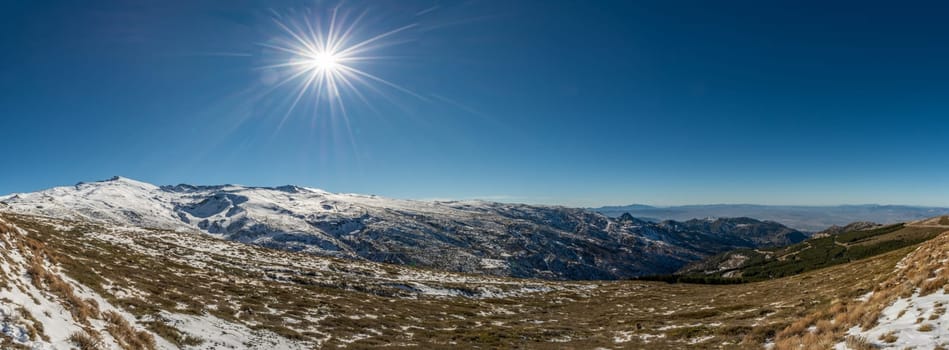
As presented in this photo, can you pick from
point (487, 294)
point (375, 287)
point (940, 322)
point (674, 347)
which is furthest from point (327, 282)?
point (940, 322)

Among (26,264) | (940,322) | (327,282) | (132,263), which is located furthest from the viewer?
(327,282)

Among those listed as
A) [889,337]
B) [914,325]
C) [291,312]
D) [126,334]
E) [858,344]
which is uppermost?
[914,325]

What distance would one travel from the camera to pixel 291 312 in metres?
31.6

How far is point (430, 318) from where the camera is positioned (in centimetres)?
3809

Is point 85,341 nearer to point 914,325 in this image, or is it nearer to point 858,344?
point 858,344

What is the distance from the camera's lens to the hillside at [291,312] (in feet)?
54.2

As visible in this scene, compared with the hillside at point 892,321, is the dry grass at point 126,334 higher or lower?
lower

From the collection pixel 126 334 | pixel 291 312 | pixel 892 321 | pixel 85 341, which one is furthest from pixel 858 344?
pixel 291 312

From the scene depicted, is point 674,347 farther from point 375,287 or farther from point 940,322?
point 375,287

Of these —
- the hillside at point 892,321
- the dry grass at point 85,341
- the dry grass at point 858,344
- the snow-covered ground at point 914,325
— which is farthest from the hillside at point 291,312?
the dry grass at point 858,344

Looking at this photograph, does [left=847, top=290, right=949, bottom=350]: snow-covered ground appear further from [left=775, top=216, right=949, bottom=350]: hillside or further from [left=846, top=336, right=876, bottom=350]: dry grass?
[left=846, top=336, right=876, bottom=350]: dry grass

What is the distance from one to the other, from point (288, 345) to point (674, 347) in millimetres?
24231

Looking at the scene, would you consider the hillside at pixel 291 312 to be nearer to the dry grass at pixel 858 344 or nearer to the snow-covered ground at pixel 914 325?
the snow-covered ground at pixel 914 325

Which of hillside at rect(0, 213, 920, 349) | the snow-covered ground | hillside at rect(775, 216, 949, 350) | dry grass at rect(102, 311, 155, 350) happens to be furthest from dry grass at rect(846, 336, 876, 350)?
dry grass at rect(102, 311, 155, 350)
